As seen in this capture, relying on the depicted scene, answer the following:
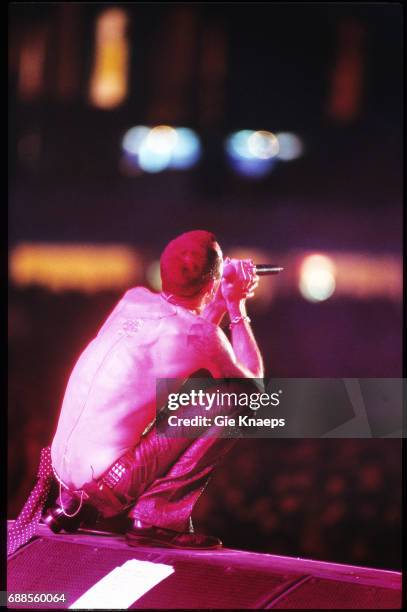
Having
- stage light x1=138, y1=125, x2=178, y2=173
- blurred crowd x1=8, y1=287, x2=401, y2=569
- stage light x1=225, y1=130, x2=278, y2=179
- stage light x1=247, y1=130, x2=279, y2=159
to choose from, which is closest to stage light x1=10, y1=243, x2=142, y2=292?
stage light x1=138, y1=125, x2=178, y2=173

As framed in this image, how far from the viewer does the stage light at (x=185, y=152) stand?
954 cm

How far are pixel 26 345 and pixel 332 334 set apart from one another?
2.49m

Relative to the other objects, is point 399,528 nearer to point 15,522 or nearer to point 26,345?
point 15,522

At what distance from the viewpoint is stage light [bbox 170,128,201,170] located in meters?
9.54

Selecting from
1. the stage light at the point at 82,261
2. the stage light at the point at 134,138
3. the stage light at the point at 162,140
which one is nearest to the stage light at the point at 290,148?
the stage light at the point at 162,140

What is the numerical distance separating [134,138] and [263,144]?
5.95ft

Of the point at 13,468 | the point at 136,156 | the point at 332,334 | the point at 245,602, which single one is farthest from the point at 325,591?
the point at 136,156

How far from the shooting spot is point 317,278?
9.30 metres

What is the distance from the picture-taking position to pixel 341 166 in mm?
11461

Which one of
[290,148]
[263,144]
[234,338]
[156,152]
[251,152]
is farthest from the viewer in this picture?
[290,148]

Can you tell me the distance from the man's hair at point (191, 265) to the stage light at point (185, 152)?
719 centimetres

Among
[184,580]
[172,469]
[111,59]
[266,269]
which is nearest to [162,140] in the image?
[111,59]

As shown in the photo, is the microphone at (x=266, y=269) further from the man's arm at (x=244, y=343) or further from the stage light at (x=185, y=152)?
the stage light at (x=185, y=152)

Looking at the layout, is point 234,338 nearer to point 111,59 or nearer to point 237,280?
point 237,280
